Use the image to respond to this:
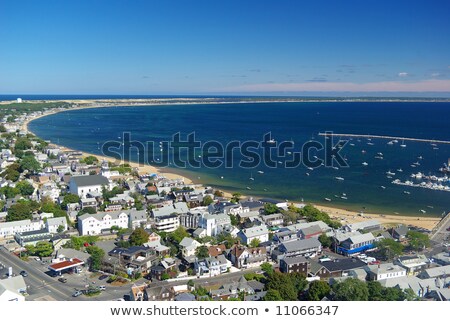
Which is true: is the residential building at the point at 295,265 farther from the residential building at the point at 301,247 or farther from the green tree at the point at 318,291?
the green tree at the point at 318,291

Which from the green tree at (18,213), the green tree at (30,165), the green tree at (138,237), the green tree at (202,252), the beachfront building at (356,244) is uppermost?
the green tree at (30,165)

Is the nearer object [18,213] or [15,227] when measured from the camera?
[15,227]

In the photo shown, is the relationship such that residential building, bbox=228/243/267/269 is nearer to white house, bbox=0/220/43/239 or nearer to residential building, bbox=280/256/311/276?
residential building, bbox=280/256/311/276

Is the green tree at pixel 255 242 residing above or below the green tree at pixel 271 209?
below

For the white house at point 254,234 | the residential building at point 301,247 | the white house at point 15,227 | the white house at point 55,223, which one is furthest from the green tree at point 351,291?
the white house at point 15,227

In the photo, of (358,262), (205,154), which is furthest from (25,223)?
(205,154)

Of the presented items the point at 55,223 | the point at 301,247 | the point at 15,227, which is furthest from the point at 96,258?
the point at 301,247

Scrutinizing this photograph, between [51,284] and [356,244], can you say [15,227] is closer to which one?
[51,284]
